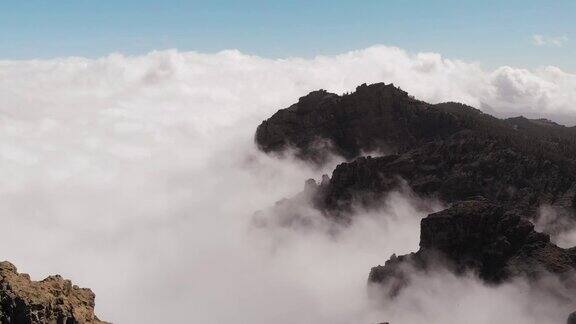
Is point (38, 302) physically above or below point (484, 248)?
below

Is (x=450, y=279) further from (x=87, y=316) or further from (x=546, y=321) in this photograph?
(x=87, y=316)

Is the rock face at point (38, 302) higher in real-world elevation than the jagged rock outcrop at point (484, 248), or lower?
lower

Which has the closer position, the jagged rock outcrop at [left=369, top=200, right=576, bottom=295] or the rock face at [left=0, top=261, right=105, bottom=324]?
→ the rock face at [left=0, top=261, right=105, bottom=324]

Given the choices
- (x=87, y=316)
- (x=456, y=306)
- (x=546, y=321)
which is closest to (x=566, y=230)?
(x=456, y=306)

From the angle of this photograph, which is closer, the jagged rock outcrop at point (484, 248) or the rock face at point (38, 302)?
the rock face at point (38, 302)

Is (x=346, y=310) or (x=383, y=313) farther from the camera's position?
(x=346, y=310)
